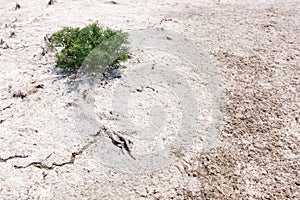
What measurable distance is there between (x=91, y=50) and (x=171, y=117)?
54.3 inches

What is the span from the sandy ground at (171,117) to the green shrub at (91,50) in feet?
0.70

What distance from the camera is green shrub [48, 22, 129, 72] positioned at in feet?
12.3

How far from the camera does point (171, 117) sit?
328cm

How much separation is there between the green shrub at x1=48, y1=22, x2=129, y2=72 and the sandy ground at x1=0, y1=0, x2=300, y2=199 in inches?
8.3

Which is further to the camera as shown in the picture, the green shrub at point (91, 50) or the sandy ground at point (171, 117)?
the green shrub at point (91, 50)

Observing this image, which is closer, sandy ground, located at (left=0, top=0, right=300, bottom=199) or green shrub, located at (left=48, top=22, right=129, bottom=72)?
sandy ground, located at (left=0, top=0, right=300, bottom=199)

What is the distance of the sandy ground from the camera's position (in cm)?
263

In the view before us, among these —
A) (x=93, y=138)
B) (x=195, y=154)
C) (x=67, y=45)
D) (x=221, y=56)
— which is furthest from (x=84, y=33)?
(x=195, y=154)

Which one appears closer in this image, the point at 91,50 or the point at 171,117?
the point at 171,117

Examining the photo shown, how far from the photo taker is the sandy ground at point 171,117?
2631 millimetres

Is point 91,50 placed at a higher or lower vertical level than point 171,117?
higher

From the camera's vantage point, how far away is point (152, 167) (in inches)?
108

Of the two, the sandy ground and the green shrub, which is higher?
the green shrub

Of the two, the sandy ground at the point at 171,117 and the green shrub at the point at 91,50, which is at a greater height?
the green shrub at the point at 91,50
